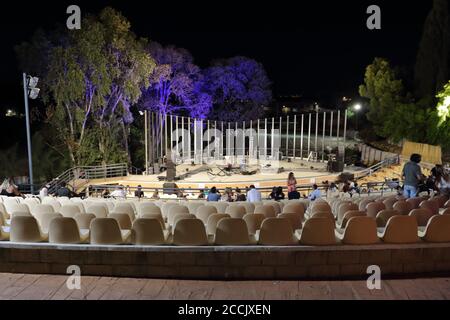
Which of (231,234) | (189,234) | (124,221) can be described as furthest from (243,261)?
(124,221)

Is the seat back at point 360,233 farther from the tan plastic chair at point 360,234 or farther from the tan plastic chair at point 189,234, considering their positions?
the tan plastic chair at point 189,234

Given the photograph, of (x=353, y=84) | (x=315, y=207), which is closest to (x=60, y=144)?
(x=315, y=207)

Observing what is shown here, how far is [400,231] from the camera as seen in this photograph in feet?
15.1

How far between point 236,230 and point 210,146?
24.6m

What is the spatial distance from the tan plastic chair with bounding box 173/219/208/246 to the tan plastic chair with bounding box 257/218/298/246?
2.11 ft

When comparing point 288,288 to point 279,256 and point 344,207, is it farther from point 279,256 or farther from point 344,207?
point 344,207

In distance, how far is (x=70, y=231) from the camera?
15.3 ft

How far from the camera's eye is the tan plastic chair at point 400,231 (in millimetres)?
4605

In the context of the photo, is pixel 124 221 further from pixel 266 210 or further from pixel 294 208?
pixel 294 208

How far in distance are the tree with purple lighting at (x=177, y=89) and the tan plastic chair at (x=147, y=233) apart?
25308 mm

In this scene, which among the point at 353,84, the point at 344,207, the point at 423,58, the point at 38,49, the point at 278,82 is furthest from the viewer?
the point at 278,82

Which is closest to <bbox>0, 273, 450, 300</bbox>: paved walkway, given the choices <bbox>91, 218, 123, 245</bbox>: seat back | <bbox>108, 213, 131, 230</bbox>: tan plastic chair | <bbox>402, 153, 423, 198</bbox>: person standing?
<bbox>91, 218, 123, 245</bbox>: seat back

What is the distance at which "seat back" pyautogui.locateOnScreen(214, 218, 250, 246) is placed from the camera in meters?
4.62

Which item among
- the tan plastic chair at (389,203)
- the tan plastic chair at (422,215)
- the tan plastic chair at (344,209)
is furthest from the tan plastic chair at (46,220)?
the tan plastic chair at (389,203)
